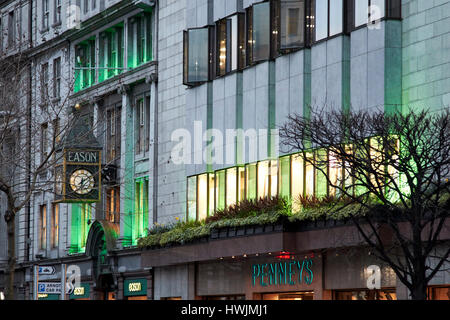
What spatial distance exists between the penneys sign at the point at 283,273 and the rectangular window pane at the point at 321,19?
7854mm

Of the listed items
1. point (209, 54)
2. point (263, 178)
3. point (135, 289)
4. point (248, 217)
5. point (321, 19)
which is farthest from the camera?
point (135, 289)

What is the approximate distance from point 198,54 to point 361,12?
11087mm

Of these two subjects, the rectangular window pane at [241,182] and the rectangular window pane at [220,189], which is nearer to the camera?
the rectangular window pane at [241,182]

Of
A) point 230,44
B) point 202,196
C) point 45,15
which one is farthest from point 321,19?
Answer: point 45,15

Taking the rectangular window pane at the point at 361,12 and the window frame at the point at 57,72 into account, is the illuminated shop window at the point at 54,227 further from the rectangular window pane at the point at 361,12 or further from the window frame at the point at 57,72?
→ the rectangular window pane at the point at 361,12

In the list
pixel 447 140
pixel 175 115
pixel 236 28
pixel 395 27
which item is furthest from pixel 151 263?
pixel 447 140

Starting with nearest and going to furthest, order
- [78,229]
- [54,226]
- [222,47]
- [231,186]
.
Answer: [231,186], [222,47], [78,229], [54,226]

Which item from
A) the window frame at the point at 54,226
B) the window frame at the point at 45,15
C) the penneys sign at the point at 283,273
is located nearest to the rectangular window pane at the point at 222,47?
the penneys sign at the point at 283,273

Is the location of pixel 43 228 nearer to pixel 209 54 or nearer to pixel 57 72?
pixel 57 72

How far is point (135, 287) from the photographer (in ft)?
154

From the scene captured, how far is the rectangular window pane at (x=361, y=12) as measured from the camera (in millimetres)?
32906

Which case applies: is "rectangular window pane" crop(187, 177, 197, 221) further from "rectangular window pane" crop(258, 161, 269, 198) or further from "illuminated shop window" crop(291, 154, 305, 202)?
"illuminated shop window" crop(291, 154, 305, 202)
